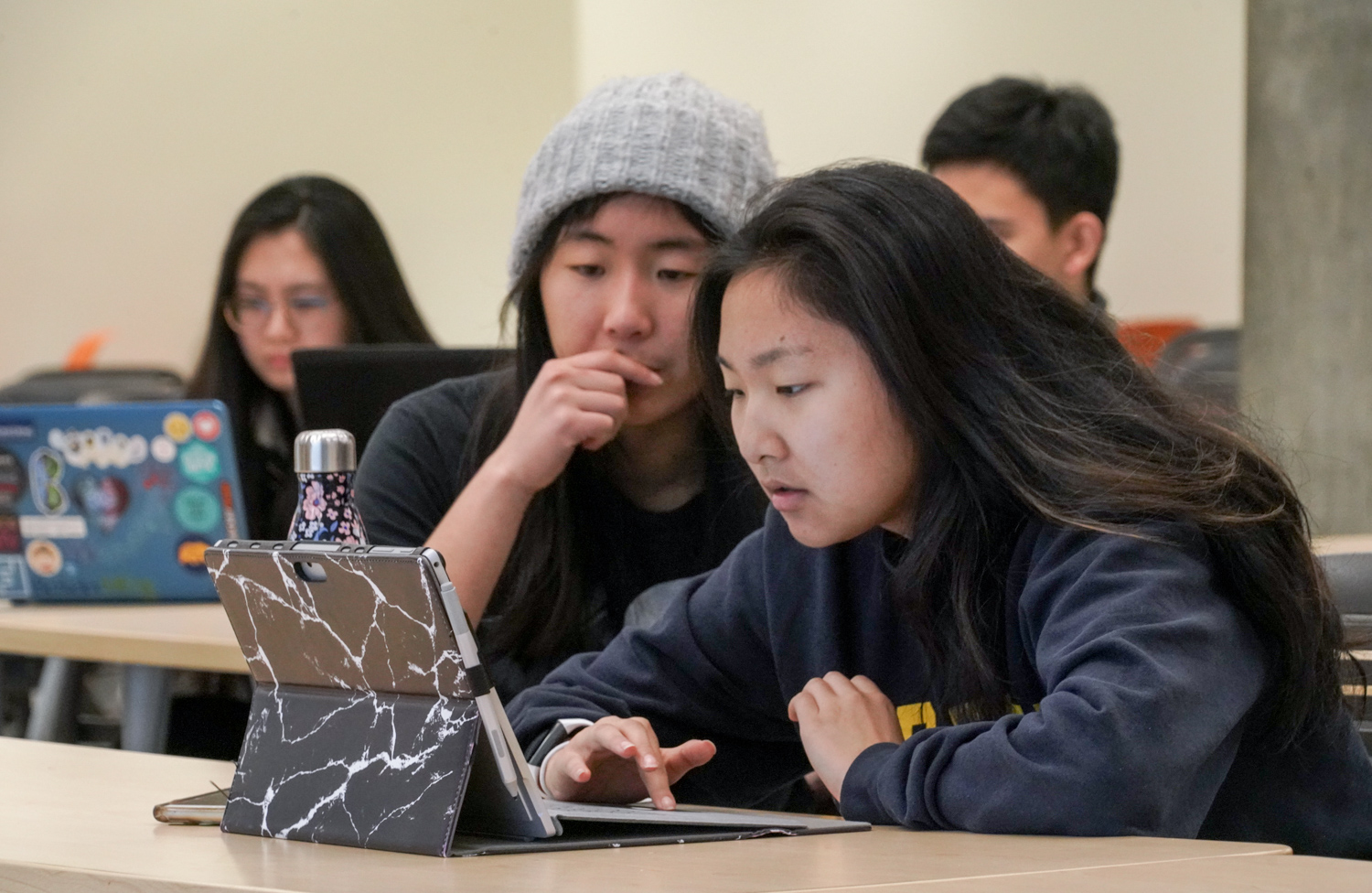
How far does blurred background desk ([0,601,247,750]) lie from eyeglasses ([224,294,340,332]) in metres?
0.75

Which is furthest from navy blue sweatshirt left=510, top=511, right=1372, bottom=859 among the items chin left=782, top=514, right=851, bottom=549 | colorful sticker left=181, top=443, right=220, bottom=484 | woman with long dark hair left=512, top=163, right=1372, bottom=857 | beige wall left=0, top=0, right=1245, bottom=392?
beige wall left=0, top=0, right=1245, bottom=392

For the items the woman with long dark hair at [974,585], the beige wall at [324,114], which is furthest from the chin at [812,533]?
the beige wall at [324,114]

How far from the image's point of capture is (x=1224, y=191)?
14.1 ft

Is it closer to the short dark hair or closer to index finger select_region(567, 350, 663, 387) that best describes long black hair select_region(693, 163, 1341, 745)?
index finger select_region(567, 350, 663, 387)

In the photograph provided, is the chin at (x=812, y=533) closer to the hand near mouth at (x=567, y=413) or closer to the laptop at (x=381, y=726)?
the laptop at (x=381, y=726)

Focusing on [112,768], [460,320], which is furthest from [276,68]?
[112,768]

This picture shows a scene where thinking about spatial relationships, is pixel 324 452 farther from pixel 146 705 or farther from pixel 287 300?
pixel 287 300

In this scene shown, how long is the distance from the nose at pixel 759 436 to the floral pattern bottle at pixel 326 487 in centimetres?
33

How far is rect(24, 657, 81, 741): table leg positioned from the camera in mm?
2516

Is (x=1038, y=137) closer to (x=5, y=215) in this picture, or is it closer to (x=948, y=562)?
(x=948, y=562)

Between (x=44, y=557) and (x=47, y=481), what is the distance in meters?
0.13

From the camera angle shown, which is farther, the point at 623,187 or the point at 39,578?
the point at 39,578

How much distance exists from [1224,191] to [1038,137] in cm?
184

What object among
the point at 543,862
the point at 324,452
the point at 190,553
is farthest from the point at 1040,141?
the point at 543,862
